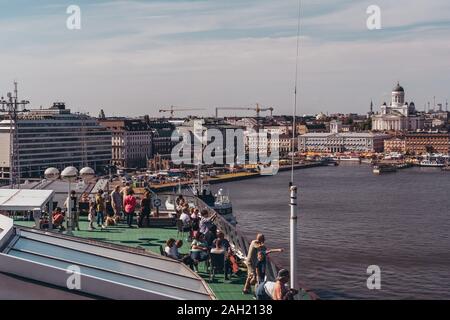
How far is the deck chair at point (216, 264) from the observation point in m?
2.74

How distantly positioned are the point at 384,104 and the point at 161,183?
122 ft

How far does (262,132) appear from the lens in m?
45.0

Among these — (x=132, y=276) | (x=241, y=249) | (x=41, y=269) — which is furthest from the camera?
(x=241, y=249)

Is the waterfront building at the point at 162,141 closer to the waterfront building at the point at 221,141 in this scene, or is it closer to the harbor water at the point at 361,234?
the waterfront building at the point at 221,141

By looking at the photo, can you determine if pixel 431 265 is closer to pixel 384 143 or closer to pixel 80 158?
pixel 80 158

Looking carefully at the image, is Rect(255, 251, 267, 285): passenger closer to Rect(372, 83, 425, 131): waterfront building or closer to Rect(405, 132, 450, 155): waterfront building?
Rect(405, 132, 450, 155): waterfront building

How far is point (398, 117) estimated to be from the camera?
55.2 meters

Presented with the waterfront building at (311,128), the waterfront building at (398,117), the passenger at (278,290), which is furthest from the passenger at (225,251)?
the waterfront building at (398,117)

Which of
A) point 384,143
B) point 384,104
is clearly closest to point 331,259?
point 384,143

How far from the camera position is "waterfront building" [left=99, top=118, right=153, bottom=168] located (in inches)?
1350

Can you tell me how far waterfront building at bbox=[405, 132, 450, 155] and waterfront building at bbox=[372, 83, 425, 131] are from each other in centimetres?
812

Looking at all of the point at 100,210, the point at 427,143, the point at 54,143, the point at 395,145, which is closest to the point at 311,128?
the point at 395,145

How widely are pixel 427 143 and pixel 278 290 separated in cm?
4610

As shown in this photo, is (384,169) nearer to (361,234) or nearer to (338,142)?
(338,142)
